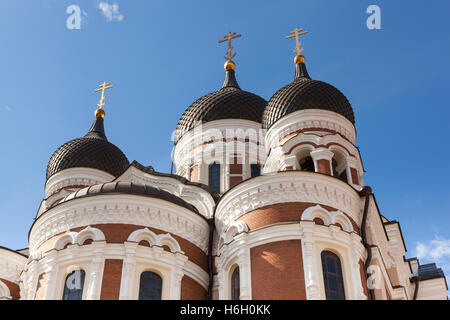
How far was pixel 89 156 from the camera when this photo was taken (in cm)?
1898

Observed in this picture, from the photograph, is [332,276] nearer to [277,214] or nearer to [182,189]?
[277,214]

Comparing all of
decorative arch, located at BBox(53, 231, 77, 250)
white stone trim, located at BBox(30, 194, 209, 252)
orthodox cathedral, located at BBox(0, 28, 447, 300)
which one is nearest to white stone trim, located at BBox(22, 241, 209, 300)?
orthodox cathedral, located at BBox(0, 28, 447, 300)

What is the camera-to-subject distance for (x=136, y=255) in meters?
11.6

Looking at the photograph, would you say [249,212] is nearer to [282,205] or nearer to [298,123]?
[282,205]

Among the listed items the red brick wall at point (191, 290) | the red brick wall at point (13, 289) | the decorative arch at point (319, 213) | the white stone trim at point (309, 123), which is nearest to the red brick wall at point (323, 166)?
the white stone trim at point (309, 123)

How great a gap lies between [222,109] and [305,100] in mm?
4071

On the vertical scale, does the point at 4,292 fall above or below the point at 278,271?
above

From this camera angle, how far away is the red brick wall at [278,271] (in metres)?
10.8

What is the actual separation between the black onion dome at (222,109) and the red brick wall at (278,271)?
7.93m

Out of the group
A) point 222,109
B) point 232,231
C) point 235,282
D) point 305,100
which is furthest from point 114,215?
point 222,109

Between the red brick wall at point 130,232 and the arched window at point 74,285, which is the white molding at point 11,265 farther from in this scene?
the red brick wall at point 130,232

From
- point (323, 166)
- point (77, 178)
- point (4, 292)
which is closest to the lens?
point (323, 166)

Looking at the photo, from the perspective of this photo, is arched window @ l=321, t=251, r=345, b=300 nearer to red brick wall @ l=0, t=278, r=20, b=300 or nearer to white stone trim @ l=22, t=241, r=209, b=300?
white stone trim @ l=22, t=241, r=209, b=300
